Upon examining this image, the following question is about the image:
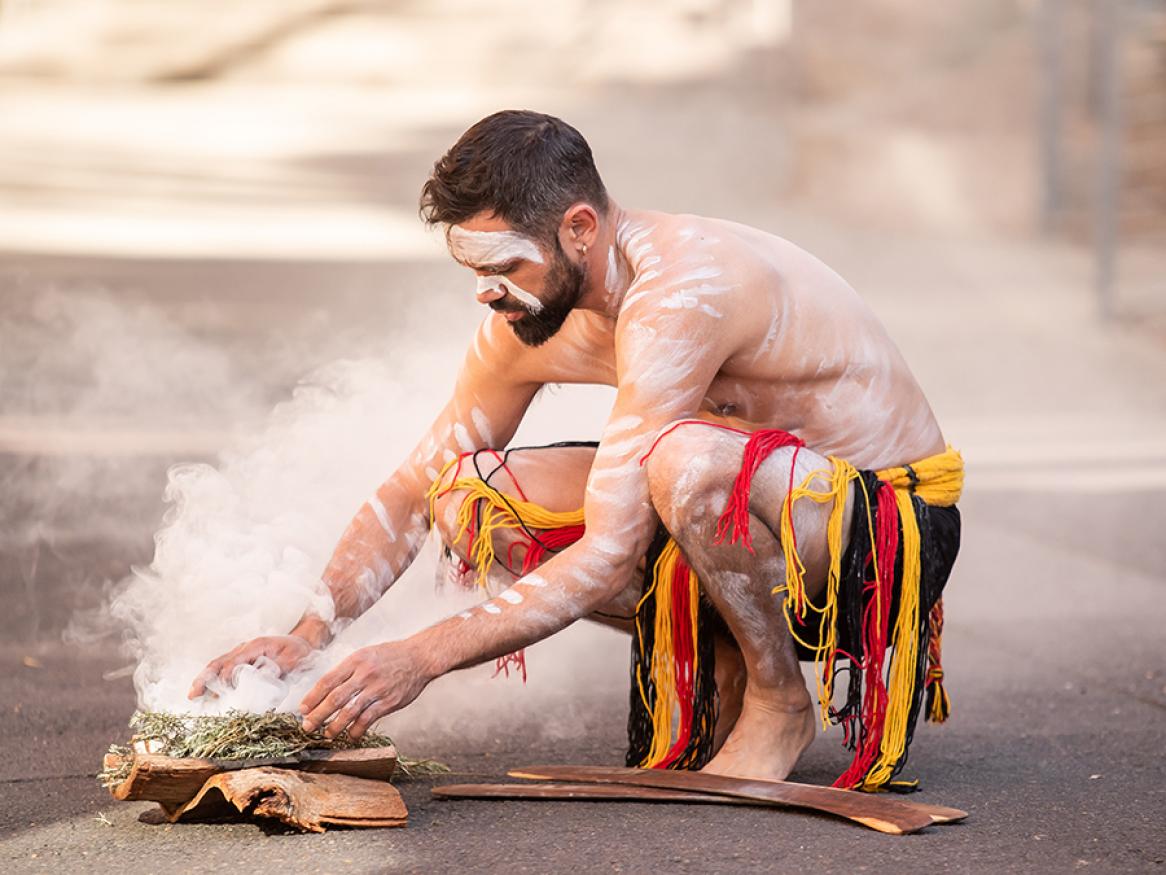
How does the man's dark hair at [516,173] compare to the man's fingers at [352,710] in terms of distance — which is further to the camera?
the man's dark hair at [516,173]

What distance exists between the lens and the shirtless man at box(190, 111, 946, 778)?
2490 millimetres

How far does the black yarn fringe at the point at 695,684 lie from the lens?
2.74 m

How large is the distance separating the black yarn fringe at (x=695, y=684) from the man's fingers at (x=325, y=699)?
621 mm

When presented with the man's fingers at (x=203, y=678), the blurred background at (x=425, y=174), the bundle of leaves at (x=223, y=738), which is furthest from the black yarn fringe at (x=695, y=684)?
the blurred background at (x=425, y=174)

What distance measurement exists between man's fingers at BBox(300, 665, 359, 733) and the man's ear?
778 mm

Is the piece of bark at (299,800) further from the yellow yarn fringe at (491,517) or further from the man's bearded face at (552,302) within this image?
the man's bearded face at (552,302)

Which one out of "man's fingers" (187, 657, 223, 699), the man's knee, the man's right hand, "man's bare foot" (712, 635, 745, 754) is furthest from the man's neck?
"man's fingers" (187, 657, 223, 699)

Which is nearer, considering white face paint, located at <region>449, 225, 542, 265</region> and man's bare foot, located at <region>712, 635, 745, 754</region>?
white face paint, located at <region>449, 225, 542, 265</region>

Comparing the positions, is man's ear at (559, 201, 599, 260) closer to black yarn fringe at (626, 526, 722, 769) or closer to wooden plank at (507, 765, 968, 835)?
black yarn fringe at (626, 526, 722, 769)

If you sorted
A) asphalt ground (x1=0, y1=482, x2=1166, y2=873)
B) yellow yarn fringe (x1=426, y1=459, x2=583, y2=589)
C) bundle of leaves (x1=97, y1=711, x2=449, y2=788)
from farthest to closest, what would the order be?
yellow yarn fringe (x1=426, y1=459, x2=583, y2=589) → bundle of leaves (x1=97, y1=711, x2=449, y2=788) → asphalt ground (x1=0, y1=482, x2=1166, y2=873)

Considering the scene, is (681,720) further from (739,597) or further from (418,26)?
(418,26)

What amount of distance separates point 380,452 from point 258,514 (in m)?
0.38

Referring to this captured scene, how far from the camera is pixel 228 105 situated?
14.0 m

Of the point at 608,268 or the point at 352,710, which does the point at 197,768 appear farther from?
the point at 608,268
